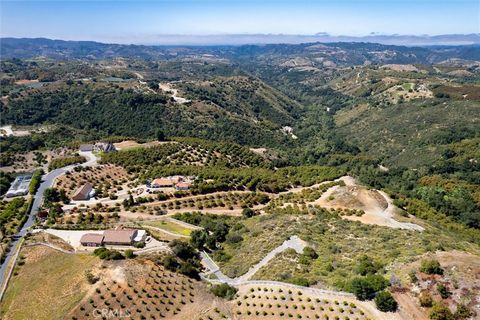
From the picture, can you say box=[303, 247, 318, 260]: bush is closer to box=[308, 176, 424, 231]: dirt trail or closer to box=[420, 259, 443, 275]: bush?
box=[420, 259, 443, 275]: bush

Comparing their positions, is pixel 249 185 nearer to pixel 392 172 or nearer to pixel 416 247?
pixel 416 247

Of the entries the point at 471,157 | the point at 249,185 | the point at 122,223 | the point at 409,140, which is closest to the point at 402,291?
the point at 122,223

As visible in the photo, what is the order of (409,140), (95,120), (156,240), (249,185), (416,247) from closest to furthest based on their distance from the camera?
(416,247), (156,240), (249,185), (409,140), (95,120)

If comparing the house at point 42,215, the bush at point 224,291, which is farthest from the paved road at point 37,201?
the bush at point 224,291

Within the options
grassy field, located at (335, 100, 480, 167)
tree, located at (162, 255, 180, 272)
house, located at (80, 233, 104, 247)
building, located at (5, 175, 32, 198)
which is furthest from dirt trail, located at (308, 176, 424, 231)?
grassy field, located at (335, 100, 480, 167)

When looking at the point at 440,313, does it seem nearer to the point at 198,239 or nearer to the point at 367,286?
the point at 367,286

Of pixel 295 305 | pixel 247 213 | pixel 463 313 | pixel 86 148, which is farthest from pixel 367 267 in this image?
pixel 86 148
